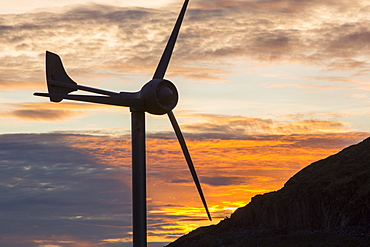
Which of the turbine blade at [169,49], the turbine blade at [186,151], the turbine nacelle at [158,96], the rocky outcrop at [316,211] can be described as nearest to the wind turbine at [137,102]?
the turbine nacelle at [158,96]

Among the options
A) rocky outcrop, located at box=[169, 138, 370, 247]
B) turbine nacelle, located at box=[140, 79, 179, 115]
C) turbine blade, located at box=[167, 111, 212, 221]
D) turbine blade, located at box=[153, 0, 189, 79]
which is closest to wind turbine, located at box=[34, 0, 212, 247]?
turbine nacelle, located at box=[140, 79, 179, 115]

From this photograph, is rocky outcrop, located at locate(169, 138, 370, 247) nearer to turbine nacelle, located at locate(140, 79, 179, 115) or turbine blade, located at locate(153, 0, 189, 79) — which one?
turbine blade, located at locate(153, 0, 189, 79)

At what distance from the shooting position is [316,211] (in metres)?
176

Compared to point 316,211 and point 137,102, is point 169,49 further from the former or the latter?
point 316,211

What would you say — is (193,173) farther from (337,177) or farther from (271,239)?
(337,177)

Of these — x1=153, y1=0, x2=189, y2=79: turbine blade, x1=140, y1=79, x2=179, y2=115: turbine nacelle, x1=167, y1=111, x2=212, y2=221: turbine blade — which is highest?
x1=153, y1=0, x2=189, y2=79: turbine blade

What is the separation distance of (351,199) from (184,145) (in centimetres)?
11019

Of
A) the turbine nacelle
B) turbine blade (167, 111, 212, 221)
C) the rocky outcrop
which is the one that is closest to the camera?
the turbine nacelle

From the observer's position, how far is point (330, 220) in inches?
6649

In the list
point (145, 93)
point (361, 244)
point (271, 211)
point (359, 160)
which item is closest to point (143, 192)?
point (145, 93)

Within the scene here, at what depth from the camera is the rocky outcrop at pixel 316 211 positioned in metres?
161

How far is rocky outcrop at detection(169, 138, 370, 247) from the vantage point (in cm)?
16112

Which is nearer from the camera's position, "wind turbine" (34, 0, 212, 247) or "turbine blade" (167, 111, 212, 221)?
"wind turbine" (34, 0, 212, 247)

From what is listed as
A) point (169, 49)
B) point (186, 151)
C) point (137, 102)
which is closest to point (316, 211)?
point (186, 151)
